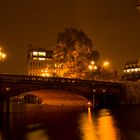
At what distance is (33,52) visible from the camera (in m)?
190

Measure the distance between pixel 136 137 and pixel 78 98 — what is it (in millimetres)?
49386

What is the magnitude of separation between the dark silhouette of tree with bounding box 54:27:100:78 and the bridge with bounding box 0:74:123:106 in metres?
12.3

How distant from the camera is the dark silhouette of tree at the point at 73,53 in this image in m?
91.3

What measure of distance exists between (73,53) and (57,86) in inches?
949

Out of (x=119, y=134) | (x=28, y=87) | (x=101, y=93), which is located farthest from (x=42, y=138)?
(x=101, y=93)

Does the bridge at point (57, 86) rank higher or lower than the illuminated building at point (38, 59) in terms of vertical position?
lower

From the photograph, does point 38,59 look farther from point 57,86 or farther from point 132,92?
point 57,86

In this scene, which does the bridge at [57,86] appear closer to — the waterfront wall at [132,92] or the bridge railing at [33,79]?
the bridge railing at [33,79]

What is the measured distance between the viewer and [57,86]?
68.9m

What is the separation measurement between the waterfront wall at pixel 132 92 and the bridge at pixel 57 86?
1.43 metres

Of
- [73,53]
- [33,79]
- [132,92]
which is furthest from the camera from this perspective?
[73,53]

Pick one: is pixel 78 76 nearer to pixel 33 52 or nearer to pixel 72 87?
pixel 72 87

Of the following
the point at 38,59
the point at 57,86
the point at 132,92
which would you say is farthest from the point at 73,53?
the point at 38,59

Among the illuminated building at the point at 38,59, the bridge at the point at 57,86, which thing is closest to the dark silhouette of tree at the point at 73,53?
the bridge at the point at 57,86
